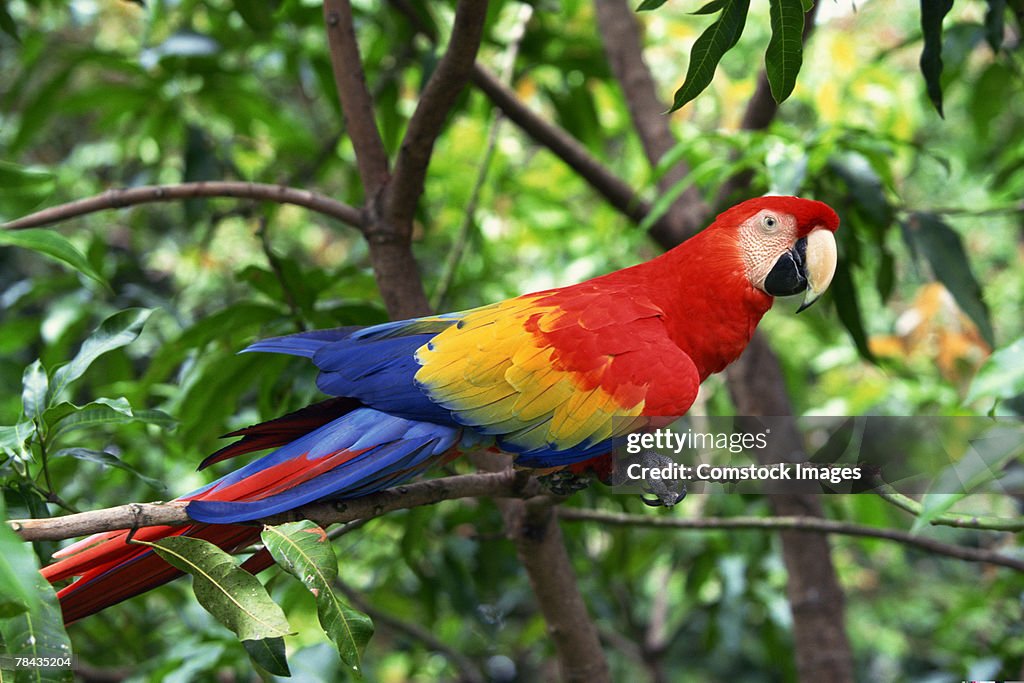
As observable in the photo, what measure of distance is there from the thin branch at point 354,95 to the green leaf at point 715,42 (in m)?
0.54

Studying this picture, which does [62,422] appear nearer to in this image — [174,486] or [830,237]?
[830,237]

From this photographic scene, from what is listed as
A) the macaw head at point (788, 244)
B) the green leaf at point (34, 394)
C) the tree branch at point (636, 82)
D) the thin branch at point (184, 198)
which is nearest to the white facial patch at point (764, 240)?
the macaw head at point (788, 244)

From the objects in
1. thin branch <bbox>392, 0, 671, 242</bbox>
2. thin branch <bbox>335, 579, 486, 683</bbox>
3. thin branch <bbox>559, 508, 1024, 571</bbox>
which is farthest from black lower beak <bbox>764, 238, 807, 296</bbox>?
thin branch <bbox>335, 579, 486, 683</bbox>

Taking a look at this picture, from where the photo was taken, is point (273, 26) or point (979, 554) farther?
point (273, 26)

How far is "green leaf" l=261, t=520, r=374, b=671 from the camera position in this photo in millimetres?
718

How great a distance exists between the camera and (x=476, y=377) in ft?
3.04

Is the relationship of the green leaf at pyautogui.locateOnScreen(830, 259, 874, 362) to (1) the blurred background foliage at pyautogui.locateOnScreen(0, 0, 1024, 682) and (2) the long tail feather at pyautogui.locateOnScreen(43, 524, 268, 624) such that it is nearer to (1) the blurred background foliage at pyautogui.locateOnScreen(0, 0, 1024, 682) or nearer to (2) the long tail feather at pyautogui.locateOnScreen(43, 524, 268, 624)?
(1) the blurred background foliage at pyautogui.locateOnScreen(0, 0, 1024, 682)

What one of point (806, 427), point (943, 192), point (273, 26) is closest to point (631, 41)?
point (273, 26)

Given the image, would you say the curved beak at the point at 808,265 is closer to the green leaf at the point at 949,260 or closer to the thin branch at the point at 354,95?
the green leaf at the point at 949,260

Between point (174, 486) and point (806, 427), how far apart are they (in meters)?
1.39

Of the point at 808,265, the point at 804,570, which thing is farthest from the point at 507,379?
the point at 804,570

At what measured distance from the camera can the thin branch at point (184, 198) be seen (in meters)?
1.09

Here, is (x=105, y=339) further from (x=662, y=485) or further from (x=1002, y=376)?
(x=1002, y=376)

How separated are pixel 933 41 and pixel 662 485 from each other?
0.56 metres
